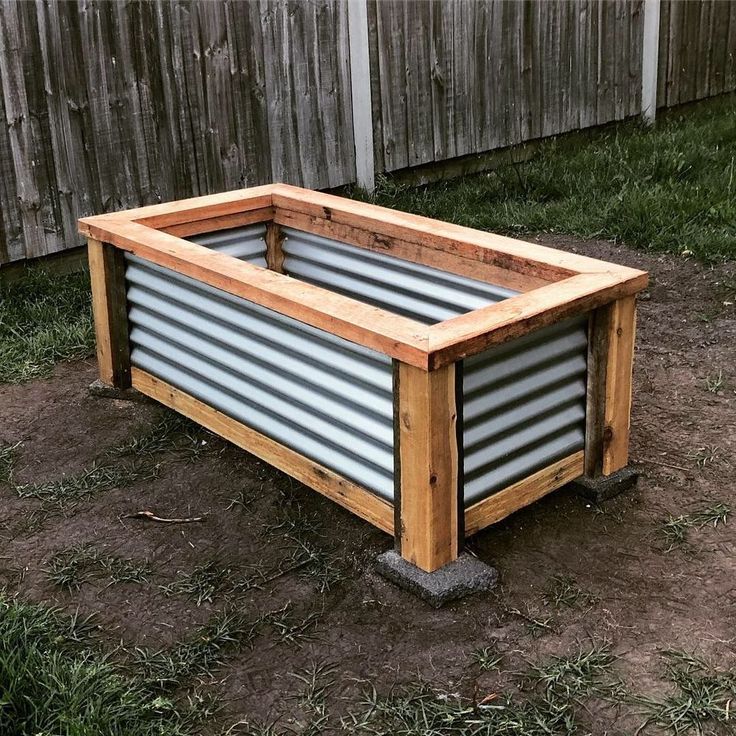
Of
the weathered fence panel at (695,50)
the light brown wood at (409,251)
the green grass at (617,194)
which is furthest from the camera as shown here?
the weathered fence panel at (695,50)

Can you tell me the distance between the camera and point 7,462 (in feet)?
11.8

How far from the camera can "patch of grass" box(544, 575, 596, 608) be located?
2.70m

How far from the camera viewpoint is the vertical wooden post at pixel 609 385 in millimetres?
3025

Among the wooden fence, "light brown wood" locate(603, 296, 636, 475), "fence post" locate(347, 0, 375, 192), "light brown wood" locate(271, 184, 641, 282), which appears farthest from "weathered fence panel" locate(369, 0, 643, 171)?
"light brown wood" locate(603, 296, 636, 475)

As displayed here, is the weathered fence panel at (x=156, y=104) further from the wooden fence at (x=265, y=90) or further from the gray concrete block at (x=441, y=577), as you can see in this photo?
the gray concrete block at (x=441, y=577)

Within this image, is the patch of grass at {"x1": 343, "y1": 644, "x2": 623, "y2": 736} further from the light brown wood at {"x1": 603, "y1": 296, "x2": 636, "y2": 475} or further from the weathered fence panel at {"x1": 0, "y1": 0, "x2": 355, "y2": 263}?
the weathered fence panel at {"x1": 0, "y1": 0, "x2": 355, "y2": 263}

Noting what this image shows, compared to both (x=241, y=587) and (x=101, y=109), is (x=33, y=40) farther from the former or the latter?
(x=241, y=587)

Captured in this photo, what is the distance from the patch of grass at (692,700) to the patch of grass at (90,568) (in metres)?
1.37

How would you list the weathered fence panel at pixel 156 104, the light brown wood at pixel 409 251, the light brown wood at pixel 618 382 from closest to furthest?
the light brown wood at pixel 618 382 < the light brown wood at pixel 409 251 < the weathered fence panel at pixel 156 104

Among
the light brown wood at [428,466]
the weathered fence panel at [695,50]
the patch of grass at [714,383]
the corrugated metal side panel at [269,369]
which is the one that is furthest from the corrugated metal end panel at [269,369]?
the weathered fence panel at [695,50]

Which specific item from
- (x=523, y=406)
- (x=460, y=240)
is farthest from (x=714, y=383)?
(x=523, y=406)

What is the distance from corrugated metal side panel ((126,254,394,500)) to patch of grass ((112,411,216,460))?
0.53 ft

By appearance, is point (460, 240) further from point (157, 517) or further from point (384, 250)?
point (157, 517)

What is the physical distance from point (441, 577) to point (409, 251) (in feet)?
4.09
